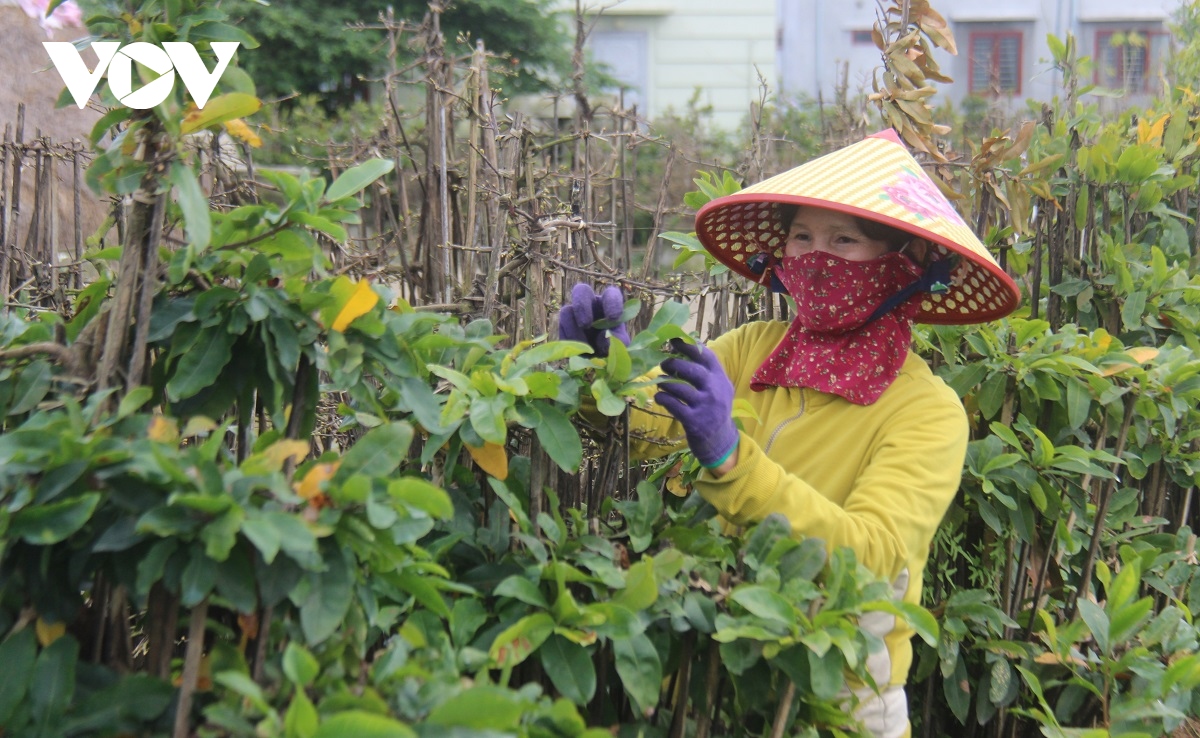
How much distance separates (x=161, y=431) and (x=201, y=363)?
6.3 inches

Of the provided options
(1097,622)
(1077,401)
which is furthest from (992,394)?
(1097,622)

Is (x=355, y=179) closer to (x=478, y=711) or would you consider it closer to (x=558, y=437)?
(x=558, y=437)

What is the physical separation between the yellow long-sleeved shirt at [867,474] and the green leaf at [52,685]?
39.0 inches

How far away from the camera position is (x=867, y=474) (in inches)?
79.8

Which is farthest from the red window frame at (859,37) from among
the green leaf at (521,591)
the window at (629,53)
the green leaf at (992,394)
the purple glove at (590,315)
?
the green leaf at (521,591)

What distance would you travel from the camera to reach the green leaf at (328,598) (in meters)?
1.23

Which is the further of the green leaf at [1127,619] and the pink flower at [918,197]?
the green leaf at [1127,619]

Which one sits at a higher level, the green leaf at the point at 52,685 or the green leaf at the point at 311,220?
the green leaf at the point at 311,220

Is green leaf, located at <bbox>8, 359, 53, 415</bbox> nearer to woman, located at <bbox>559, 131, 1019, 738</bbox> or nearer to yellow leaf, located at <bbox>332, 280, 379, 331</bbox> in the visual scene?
yellow leaf, located at <bbox>332, 280, 379, 331</bbox>

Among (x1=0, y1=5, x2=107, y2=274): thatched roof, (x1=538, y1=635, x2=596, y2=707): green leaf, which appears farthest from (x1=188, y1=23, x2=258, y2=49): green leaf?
(x1=0, y1=5, x2=107, y2=274): thatched roof

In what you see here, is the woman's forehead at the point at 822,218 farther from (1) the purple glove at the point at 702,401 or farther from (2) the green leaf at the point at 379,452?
(2) the green leaf at the point at 379,452

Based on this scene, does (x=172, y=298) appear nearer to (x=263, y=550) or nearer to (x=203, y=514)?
(x=203, y=514)

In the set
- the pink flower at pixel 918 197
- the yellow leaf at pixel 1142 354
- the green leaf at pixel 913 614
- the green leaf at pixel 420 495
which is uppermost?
the pink flower at pixel 918 197

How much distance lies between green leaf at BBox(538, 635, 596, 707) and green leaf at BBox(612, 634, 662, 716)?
5cm
